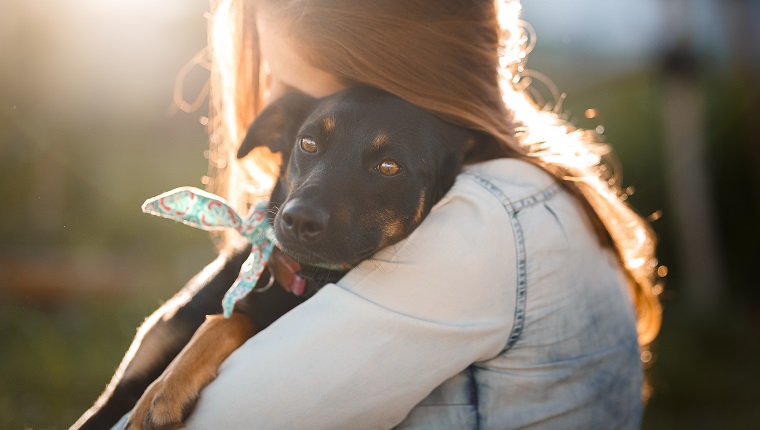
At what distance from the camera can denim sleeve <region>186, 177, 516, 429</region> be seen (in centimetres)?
177

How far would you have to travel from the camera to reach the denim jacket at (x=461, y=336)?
1779 mm

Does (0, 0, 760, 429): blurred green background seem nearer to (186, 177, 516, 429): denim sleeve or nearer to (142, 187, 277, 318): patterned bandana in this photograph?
(142, 187, 277, 318): patterned bandana

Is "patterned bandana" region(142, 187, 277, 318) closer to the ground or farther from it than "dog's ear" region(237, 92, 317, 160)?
closer to the ground

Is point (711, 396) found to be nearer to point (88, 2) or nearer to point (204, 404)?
point (204, 404)

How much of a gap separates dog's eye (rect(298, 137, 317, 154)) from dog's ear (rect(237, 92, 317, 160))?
6.7 inches

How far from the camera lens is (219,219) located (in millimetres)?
2207

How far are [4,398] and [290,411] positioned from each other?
262 centimetres

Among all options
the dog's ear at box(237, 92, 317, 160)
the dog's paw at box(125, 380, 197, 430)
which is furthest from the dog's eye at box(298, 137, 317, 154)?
the dog's paw at box(125, 380, 197, 430)

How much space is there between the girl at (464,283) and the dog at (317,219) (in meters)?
0.08

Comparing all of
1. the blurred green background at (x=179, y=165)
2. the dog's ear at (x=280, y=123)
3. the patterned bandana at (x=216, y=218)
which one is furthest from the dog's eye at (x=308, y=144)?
the blurred green background at (x=179, y=165)

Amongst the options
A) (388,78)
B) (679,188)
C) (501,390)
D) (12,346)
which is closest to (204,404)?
(501,390)

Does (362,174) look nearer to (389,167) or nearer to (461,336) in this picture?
(389,167)

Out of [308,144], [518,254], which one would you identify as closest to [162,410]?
[308,144]

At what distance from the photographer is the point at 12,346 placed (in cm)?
448
